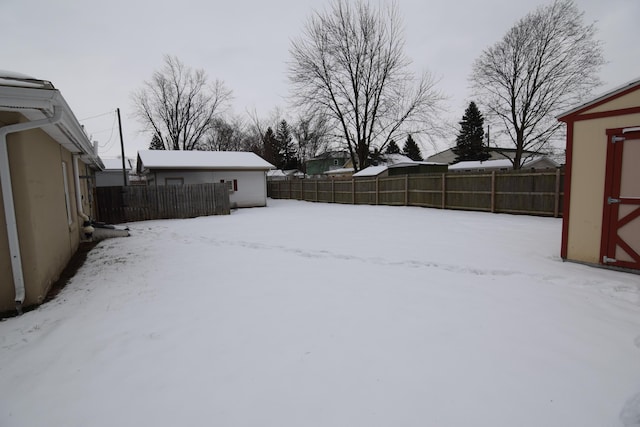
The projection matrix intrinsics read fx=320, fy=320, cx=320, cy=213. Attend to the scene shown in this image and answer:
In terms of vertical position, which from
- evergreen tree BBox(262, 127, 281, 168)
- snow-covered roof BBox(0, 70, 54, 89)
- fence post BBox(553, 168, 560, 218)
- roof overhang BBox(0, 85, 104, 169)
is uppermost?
evergreen tree BBox(262, 127, 281, 168)

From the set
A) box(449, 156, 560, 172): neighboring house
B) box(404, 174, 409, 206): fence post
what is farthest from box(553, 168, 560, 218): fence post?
box(449, 156, 560, 172): neighboring house

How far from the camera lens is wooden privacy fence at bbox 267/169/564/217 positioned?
36.1 ft

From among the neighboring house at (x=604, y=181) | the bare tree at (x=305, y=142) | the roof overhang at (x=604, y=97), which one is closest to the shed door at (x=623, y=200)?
the neighboring house at (x=604, y=181)

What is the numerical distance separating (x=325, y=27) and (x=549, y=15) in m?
15.3

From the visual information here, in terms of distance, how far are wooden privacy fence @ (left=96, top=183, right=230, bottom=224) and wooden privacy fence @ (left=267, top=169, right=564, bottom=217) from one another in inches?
327

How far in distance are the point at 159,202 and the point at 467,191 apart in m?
13.2

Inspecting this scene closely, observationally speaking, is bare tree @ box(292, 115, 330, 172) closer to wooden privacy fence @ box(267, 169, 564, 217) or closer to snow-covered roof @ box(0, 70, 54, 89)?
wooden privacy fence @ box(267, 169, 564, 217)

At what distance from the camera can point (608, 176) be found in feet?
16.2

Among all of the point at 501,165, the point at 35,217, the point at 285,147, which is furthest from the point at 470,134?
the point at 35,217

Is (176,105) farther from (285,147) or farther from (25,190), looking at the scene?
(25,190)

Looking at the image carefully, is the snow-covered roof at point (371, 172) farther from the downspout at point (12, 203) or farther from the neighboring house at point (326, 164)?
the downspout at point (12, 203)

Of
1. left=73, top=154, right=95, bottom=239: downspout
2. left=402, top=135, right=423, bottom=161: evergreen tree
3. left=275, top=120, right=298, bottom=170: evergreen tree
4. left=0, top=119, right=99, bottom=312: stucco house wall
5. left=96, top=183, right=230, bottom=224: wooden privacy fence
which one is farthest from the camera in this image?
left=402, top=135, right=423, bottom=161: evergreen tree

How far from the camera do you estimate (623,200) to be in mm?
4801

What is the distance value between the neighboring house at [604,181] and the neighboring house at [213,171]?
15788mm
